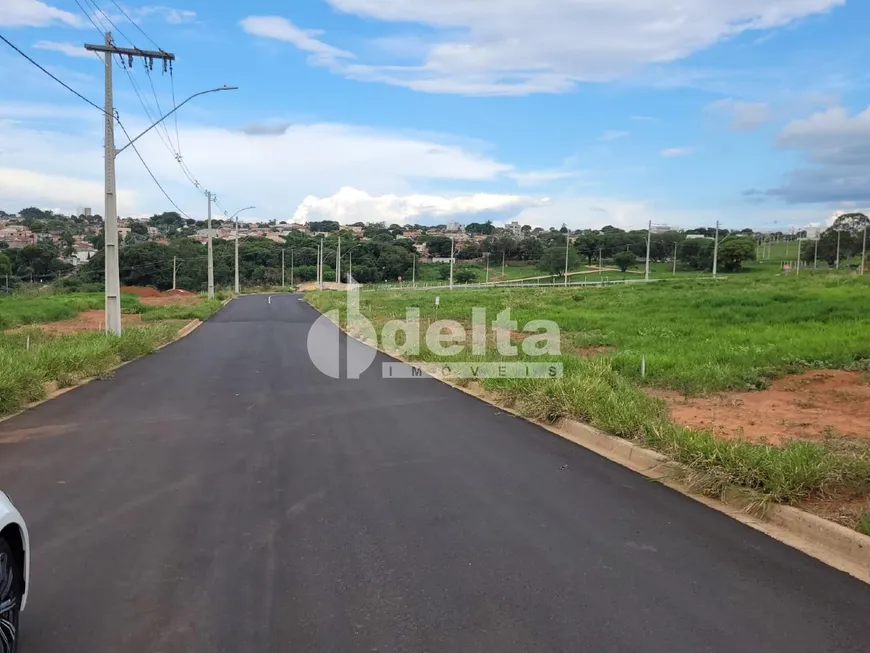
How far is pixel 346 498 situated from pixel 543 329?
1538 cm

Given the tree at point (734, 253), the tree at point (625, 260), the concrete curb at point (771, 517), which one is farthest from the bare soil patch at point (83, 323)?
the tree at point (625, 260)

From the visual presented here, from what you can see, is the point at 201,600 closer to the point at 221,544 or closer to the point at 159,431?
the point at 221,544

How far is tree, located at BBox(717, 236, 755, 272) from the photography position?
95.6 meters

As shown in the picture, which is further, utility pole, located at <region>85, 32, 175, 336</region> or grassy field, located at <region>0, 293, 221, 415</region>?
utility pole, located at <region>85, 32, 175, 336</region>

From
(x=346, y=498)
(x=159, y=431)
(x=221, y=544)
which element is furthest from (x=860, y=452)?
(x=159, y=431)

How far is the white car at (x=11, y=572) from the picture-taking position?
3.22 m

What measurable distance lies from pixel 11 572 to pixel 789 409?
9.07 meters

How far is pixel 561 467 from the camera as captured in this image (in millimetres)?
7043

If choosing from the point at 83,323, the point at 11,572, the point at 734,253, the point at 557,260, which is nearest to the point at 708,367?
the point at 11,572

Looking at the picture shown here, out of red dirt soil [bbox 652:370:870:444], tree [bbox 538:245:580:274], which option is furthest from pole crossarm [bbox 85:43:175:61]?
tree [bbox 538:245:580:274]

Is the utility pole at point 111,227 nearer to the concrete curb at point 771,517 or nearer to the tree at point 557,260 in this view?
the concrete curb at point 771,517

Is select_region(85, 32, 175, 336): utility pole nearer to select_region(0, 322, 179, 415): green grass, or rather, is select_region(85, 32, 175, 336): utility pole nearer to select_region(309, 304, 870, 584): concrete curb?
select_region(0, 322, 179, 415): green grass

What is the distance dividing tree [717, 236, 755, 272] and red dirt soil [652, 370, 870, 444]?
9181 centimetres

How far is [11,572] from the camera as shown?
3375mm
